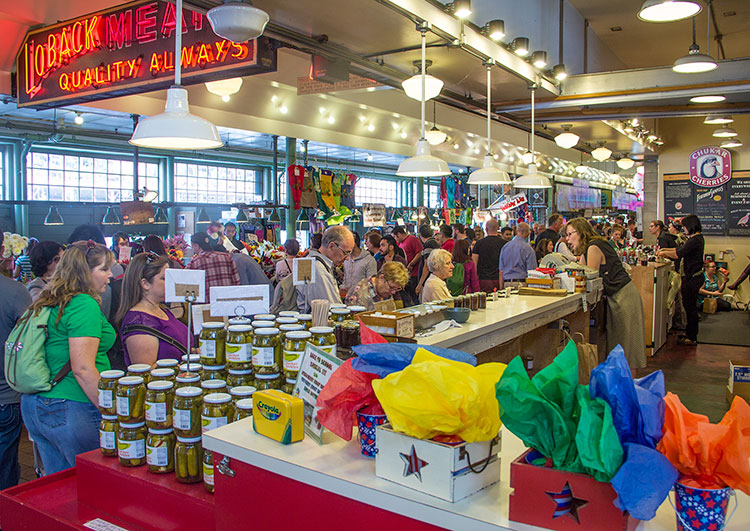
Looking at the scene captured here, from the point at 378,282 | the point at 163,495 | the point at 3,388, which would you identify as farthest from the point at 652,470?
the point at 378,282

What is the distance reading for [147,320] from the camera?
3203 mm

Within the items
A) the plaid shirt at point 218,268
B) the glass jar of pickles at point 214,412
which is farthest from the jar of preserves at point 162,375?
the plaid shirt at point 218,268

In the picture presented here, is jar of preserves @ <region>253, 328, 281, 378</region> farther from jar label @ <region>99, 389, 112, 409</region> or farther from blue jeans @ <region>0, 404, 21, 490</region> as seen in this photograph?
blue jeans @ <region>0, 404, 21, 490</region>

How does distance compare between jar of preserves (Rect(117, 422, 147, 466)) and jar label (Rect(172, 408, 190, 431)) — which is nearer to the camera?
jar label (Rect(172, 408, 190, 431))

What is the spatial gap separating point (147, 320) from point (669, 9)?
4094 mm

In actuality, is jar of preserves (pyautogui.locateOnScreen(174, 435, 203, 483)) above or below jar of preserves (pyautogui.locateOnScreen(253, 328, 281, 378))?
below

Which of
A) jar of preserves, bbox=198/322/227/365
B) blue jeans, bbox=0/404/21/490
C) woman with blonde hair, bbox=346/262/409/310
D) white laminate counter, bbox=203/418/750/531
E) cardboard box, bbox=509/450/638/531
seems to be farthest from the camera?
woman with blonde hair, bbox=346/262/409/310

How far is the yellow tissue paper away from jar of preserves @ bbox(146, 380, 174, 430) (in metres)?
1.06

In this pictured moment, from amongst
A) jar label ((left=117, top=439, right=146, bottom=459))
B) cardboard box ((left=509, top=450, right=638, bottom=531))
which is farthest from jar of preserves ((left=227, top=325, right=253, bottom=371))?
cardboard box ((left=509, top=450, right=638, bottom=531))

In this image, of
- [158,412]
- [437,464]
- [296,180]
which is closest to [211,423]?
[158,412]

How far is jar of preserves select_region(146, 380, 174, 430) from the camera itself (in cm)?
220

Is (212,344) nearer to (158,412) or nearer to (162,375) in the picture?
(162,375)

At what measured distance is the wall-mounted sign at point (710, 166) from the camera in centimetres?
1249

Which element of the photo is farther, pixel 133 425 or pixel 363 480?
pixel 133 425
